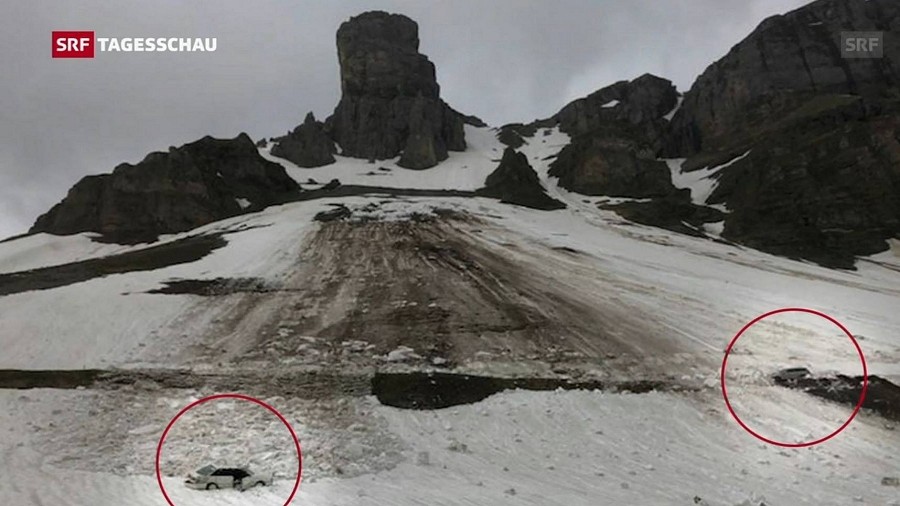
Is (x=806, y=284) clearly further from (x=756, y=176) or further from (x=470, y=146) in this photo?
(x=470, y=146)

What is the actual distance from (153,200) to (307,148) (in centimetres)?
5296

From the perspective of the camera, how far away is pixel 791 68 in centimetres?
9481

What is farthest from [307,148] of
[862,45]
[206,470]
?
[206,470]

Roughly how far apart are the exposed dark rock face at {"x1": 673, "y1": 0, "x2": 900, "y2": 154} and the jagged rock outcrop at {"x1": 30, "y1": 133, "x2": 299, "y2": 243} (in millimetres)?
73079

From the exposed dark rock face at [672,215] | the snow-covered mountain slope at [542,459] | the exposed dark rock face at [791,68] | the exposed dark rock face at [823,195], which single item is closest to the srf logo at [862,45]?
the exposed dark rock face at [791,68]

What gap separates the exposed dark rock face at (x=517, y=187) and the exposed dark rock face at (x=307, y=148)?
123 feet

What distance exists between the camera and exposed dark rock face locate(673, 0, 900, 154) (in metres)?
92.8

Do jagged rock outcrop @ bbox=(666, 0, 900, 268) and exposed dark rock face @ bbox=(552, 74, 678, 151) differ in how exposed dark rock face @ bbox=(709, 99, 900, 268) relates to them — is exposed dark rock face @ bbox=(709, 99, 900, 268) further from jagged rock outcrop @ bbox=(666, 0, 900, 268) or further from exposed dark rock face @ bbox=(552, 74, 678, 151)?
exposed dark rock face @ bbox=(552, 74, 678, 151)

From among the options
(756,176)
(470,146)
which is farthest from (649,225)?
(470,146)

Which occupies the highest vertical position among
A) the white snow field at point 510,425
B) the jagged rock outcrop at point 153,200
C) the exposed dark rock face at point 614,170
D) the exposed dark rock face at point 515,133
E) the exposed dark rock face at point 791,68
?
the exposed dark rock face at point 791,68

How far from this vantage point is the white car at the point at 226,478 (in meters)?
9.77

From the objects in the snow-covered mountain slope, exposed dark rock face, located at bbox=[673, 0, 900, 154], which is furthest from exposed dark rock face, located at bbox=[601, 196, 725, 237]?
the snow-covered mountain slope

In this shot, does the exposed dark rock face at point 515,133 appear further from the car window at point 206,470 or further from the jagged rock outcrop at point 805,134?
the car window at point 206,470

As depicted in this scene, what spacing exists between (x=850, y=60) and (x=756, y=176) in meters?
48.7
